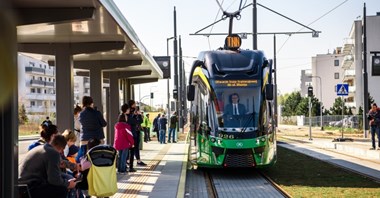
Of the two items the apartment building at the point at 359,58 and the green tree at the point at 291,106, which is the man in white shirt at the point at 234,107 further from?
the green tree at the point at 291,106

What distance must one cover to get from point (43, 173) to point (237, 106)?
8585 mm

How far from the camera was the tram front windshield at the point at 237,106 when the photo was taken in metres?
15.3

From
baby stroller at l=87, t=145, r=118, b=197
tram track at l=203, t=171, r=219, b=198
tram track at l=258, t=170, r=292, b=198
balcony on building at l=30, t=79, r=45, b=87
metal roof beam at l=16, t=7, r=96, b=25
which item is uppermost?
metal roof beam at l=16, t=7, r=96, b=25

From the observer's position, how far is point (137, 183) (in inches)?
539

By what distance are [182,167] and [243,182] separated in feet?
10.2

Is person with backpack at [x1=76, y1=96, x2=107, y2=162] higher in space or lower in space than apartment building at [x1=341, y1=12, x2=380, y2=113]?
lower

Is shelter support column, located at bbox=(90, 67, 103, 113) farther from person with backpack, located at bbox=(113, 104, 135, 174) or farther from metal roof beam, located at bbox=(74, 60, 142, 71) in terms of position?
person with backpack, located at bbox=(113, 104, 135, 174)

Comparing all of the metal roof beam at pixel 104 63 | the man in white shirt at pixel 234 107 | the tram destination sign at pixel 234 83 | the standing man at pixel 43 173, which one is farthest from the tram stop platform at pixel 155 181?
the standing man at pixel 43 173

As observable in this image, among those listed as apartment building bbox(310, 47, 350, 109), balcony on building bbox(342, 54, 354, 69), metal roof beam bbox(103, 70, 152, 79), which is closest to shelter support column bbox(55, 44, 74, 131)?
metal roof beam bbox(103, 70, 152, 79)

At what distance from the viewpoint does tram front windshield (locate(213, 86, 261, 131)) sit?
50.1ft

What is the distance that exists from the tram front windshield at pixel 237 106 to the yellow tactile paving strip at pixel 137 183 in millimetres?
2326

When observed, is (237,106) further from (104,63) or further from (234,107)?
(104,63)

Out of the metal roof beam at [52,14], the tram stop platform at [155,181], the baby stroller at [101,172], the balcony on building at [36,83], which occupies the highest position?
the metal roof beam at [52,14]

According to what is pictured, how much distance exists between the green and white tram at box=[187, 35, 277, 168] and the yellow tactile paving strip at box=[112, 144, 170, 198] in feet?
4.90
